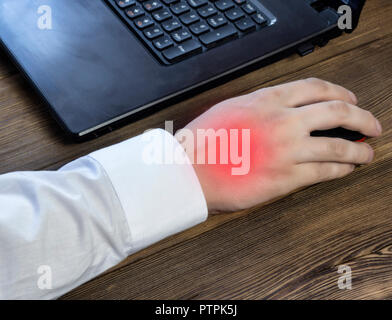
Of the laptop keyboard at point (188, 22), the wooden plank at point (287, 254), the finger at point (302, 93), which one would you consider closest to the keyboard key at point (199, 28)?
the laptop keyboard at point (188, 22)

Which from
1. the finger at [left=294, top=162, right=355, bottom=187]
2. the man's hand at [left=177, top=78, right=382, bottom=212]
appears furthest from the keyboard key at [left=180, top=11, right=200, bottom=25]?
the finger at [left=294, top=162, right=355, bottom=187]

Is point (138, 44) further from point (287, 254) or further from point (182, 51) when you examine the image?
point (287, 254)

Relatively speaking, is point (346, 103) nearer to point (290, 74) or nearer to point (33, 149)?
point (290, 74)

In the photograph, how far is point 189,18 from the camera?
24.0 inches

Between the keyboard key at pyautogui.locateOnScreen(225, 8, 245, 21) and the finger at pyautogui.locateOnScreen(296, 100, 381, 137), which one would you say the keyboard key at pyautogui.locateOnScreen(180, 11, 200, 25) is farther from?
the finger at pyautogui.locateOnScreen(296, 100, 381, 137)

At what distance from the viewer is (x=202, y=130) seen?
1.82 ft

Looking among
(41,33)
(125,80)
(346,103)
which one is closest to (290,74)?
(346,103)

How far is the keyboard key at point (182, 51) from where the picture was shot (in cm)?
58

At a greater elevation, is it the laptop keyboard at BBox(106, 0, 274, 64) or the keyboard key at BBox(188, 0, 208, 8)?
the keyboard key at BBox(188, 0, 208, 8)

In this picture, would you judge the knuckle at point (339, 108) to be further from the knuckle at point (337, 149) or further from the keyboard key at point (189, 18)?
the keyboard key at point (189, 18)

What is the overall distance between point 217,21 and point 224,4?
28 millimetres

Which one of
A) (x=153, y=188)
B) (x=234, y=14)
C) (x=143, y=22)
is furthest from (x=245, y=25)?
(x=153, y=188)

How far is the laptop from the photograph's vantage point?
0.56 metres

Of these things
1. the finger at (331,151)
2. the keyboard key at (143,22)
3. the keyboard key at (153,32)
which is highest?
the keyboard key at (143,22)
